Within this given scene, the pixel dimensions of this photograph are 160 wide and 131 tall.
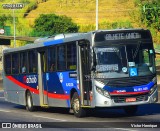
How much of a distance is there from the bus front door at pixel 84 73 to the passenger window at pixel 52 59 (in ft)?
8.48

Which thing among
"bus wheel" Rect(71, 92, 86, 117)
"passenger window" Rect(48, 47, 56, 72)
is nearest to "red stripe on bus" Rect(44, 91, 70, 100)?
"bus wheel" Rect(71, 92, 86, 117)

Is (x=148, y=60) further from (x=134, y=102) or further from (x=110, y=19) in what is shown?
(x=110, y=19)

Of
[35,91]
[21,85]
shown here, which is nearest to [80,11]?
[21,85]

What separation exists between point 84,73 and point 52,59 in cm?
323

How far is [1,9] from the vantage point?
141875mm

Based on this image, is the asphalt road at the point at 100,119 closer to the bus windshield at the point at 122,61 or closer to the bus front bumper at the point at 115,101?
the bus front bumper at the point at 115,101

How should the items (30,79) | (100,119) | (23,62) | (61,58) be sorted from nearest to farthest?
(100,119)
(61,58)
(30,79)
(23,62)

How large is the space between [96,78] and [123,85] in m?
0.90

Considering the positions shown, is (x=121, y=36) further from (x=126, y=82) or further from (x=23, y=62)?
(x=23, y=62)

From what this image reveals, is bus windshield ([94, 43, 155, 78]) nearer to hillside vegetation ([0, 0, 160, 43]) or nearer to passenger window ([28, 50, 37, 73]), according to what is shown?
passenger window ([28, 50, 37, 73])

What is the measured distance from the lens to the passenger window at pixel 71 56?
23.2 meters

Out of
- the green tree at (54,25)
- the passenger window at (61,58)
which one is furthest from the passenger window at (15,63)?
the green tree at (54,25)

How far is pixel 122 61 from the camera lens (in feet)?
70.7

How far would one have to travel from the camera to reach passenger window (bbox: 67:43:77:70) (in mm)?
23172
